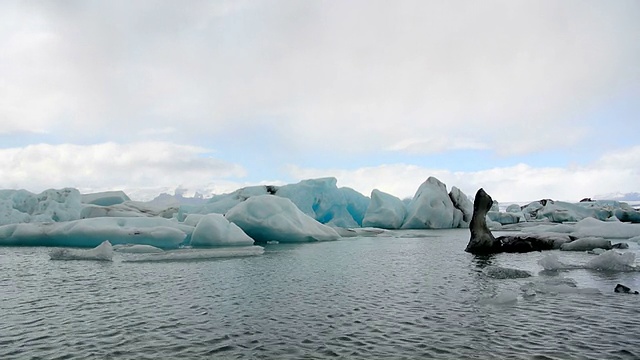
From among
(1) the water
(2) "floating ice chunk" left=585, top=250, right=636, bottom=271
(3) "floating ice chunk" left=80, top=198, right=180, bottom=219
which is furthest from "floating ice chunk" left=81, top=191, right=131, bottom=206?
(2) "floating ice chunk" left=585, top=250, right=636, bottom=271

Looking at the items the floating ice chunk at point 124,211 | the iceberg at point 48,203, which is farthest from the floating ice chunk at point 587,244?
the iceberg at point 48,203

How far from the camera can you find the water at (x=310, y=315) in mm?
5988

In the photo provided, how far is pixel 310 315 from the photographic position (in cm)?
794

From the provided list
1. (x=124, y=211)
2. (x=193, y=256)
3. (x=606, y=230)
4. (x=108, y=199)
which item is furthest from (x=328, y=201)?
(x=193, y=256)

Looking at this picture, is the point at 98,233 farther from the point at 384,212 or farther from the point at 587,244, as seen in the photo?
the point at 384,212

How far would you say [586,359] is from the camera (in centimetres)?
540

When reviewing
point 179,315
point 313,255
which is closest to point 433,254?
point 313,255

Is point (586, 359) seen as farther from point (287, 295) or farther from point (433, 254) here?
point (433, 254)

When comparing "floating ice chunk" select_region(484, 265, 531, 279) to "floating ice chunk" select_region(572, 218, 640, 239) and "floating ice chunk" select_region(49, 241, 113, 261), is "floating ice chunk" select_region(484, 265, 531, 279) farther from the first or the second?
"floating ice chunk" select_region(572, 218, 640, 239)

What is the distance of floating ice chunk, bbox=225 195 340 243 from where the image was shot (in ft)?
84.6

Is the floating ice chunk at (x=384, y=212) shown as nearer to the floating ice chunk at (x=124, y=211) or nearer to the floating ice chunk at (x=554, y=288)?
the floating ice chunk at (x=124, y=211)

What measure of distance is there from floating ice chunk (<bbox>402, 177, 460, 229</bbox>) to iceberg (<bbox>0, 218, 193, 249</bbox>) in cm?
2618

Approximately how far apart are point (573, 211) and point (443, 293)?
48503mm

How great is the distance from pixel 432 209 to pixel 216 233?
88.4 feet
